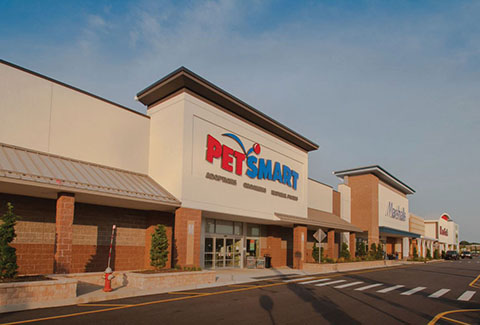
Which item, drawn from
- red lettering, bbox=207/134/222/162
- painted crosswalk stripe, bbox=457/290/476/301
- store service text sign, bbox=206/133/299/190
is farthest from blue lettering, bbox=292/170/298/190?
painted crosswalk stripe, bbox=457/290/476/301

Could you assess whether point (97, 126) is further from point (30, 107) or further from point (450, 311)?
point (450, 311)

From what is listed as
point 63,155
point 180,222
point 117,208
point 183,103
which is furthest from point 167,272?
point 183,103

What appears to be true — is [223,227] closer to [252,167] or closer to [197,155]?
[252,167]

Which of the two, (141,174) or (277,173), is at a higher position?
(277,173)

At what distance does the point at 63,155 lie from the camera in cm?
1823

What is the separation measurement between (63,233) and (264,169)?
15.7 meters

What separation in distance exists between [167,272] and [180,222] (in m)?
3.72

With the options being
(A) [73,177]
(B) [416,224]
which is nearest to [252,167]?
(A) [73,177]

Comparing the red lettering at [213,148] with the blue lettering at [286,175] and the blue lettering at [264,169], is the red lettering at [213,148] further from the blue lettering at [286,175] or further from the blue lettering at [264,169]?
the blue lettering at [286,175]

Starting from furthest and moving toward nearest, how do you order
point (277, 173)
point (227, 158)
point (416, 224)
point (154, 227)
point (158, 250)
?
point (416, 224)
point (277, 173)
point (227, 158)
point (154, 227)
point (158, 250)

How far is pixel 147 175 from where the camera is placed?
22516mm

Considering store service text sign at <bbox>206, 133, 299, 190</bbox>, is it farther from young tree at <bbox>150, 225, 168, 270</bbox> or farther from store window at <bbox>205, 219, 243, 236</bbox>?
young tree at <bbox>150, 225, 168, 270</bbox>

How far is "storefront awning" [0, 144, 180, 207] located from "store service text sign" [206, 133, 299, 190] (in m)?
4.36

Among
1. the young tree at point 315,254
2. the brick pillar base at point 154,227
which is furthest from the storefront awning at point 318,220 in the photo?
the brick pillar base at point 154,227
